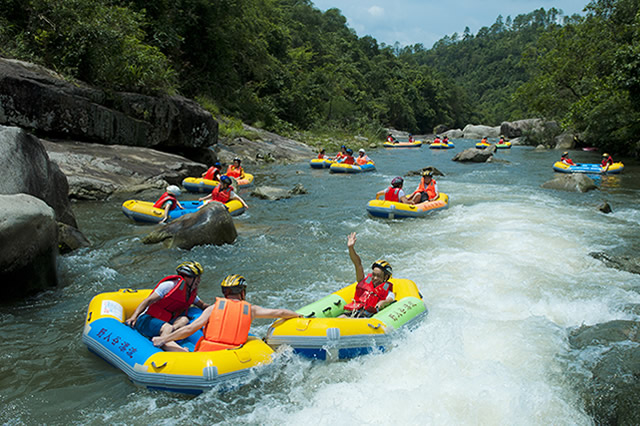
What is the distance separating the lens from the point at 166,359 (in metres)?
4.35

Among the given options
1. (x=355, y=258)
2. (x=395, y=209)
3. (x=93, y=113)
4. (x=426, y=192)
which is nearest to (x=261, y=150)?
(x=93, y=113)

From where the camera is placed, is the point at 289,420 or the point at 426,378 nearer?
the point at 289,420

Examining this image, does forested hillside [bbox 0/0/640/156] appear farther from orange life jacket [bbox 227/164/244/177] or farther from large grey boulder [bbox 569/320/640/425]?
large grey boulder [bbox 569/320/640/425]

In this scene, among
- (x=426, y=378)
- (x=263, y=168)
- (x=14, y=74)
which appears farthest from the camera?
(x=263, y=168)

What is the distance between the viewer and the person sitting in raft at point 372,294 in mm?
5820

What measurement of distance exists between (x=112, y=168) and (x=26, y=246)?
7.79 metres

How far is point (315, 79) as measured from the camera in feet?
131

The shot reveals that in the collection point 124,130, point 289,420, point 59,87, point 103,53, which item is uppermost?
point 103,53

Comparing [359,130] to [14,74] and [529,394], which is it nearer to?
[14,74]

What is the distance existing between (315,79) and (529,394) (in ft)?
124

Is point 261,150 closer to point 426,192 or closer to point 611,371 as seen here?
point 426,192

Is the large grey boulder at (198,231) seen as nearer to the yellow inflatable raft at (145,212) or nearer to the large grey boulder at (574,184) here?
the yellow inflatable raft at (145,212)

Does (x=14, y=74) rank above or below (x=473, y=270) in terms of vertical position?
above

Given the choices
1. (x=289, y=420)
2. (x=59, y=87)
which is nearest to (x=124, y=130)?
(x=59, y=87)
